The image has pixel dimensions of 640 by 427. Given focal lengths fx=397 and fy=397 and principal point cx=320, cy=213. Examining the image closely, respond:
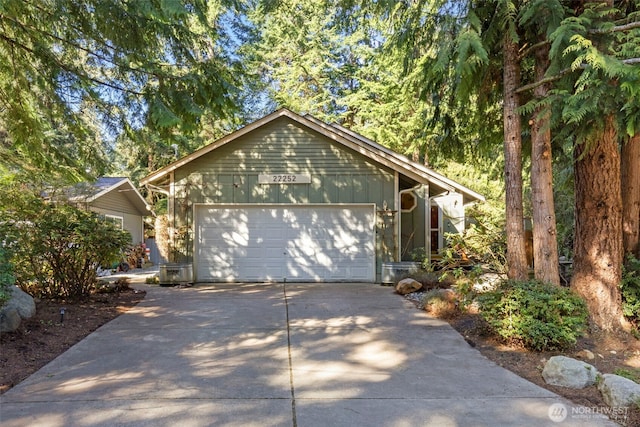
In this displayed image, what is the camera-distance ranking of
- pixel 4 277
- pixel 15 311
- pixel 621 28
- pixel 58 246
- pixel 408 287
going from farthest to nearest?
pixel 408 287, pixel 58 246, pixel 15 311, pixel 621 28, pixel 4 277

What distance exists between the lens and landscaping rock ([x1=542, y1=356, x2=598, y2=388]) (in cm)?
385

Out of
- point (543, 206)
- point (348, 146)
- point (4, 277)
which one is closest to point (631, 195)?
point (543, 206)

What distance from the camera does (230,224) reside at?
411 inches

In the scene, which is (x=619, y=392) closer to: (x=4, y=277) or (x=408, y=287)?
(x=408, y=287)

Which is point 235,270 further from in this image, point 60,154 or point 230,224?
point 60,154

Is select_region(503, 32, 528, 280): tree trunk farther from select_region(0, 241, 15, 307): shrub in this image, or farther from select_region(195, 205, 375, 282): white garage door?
select_region(0, 241, 15, 307): shrub

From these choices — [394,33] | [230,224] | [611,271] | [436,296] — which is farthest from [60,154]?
[611,271]

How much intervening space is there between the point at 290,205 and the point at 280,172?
0.91 metres

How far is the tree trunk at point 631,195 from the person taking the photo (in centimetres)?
632

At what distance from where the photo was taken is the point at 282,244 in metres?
10.4

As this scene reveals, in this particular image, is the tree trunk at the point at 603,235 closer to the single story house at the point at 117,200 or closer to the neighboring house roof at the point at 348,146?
the neighboring house roof at the point at 348,146

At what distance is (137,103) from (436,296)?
6100mm

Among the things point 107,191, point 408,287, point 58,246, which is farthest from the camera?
point 107,191

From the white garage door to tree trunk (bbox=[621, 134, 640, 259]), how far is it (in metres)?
5.41
